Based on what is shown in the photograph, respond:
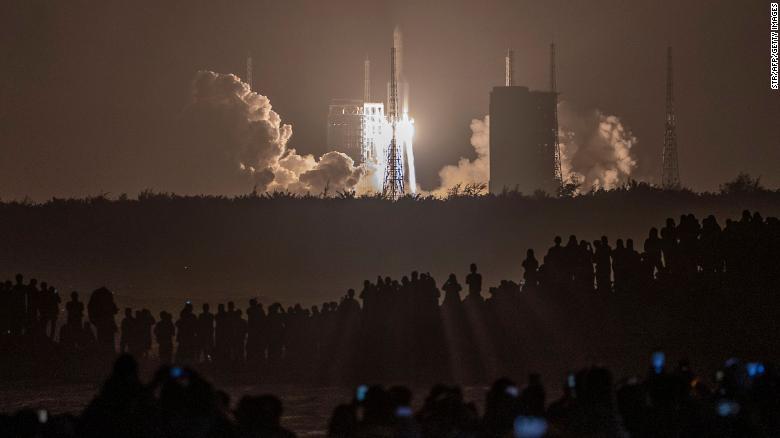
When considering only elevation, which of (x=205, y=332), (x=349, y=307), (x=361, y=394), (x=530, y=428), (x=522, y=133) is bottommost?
(x=530, y=428)

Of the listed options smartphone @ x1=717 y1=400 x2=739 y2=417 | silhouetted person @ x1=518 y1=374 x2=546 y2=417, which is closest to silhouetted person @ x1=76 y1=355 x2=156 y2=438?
silhouetted person @ x1=518 y1=374 x2=546 y2=417

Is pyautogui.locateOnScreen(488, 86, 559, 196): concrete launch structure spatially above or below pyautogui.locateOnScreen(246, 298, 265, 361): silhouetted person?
above

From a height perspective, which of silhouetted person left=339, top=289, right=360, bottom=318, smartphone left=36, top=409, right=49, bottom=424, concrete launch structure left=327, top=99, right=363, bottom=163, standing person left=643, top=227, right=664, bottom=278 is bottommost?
smartphone left=36, top=409, right=49, bottom=424

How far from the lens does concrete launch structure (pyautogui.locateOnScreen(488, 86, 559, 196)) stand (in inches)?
6491

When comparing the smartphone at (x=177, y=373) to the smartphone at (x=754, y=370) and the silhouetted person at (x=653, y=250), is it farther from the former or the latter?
the silhouetted person at (x=653, y=250)

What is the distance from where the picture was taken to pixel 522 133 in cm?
16512

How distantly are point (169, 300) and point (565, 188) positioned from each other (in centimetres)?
4807

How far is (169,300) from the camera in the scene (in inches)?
2566

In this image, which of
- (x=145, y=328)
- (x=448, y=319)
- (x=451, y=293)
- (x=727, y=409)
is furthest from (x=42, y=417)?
(x=145, y=328)

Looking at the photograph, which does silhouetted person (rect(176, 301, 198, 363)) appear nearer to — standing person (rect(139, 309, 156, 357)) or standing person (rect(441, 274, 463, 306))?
standing person (rect(139, 309, 156, 357))

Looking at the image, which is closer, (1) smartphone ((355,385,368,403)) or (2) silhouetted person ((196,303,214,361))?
(1) smartphone ((355,385,368,403))

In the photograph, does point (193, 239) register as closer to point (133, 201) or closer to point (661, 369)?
point (133, 201)

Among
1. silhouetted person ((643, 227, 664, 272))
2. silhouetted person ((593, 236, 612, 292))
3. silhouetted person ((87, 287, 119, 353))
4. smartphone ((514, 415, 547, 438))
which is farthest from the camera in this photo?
silhouetted person ((87, 287, 119, 353))

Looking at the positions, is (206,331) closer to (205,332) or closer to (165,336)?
(205,332)
